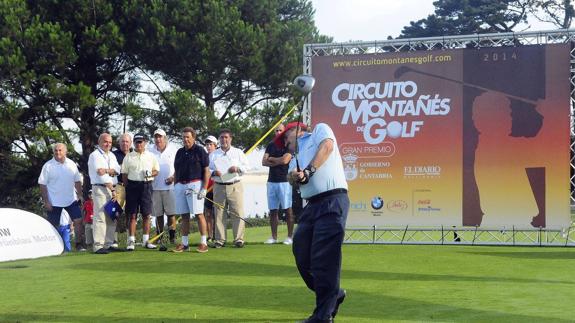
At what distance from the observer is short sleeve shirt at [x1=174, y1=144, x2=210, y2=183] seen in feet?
41.8

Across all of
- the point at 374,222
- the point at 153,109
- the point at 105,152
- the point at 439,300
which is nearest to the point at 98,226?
the point at 105,152

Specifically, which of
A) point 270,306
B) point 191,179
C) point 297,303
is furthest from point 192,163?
point 270,306

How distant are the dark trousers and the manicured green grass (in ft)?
1.73

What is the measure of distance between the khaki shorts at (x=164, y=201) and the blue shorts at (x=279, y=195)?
1560mm

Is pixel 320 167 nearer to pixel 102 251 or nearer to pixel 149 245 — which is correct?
pixel 102 251

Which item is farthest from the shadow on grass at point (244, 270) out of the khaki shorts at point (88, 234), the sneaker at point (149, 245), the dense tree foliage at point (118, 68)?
the dense tree foliage at point (118, 68)

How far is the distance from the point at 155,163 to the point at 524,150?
5.97 metres

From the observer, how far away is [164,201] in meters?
13.9

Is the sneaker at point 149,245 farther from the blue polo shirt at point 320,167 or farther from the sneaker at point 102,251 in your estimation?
the blue polo shirt at point 320,167

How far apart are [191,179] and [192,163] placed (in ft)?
0.78

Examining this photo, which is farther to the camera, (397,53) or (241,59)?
(241,59)

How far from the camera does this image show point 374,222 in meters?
15.0

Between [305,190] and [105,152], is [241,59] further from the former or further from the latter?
[305,190]

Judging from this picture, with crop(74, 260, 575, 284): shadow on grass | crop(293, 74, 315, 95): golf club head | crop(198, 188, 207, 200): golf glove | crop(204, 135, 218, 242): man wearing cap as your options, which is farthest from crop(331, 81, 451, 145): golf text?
crop(293, 74, 315, 95): golf club head
